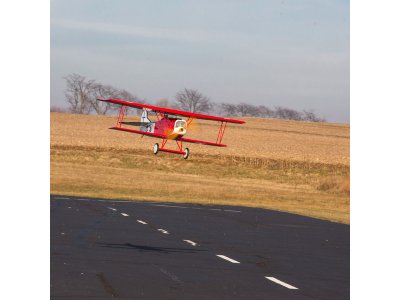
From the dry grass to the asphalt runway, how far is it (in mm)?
24892

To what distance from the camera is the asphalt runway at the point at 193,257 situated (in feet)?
49.7

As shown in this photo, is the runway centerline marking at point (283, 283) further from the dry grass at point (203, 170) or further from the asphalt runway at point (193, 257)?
the dry grass at point (203, 170)

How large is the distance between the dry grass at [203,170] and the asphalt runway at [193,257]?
2489 centimetres

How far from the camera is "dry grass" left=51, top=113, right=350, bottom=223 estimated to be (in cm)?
6297

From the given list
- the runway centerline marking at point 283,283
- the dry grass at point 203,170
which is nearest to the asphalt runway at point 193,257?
the runway centerline marking at point 283,283

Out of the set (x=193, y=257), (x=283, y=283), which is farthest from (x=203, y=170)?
(x=283, y=283)

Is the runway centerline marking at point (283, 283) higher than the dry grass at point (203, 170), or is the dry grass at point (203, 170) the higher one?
the runway centerline marking at point (283, 283)

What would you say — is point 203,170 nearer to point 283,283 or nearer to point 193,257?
point 193,257

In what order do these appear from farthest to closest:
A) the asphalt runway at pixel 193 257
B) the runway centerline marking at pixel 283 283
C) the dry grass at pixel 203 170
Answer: the dry grass at pixel 203 170, the runway centerline marking at pixel 283 283, the asphalt runway at pixel 193 257

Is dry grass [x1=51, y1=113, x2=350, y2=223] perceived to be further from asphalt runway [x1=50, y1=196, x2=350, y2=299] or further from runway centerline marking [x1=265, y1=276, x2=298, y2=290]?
runway centerline marking [x1=265, y1=276, x2=298, y2=290]

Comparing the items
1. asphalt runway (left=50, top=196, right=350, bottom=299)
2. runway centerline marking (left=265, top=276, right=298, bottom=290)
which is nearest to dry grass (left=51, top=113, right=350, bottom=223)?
asphalt runway (left=50, top=196, right=350, bottom=299)

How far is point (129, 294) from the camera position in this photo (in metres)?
14.2

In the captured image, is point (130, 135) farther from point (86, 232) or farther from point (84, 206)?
point (86, 232)
